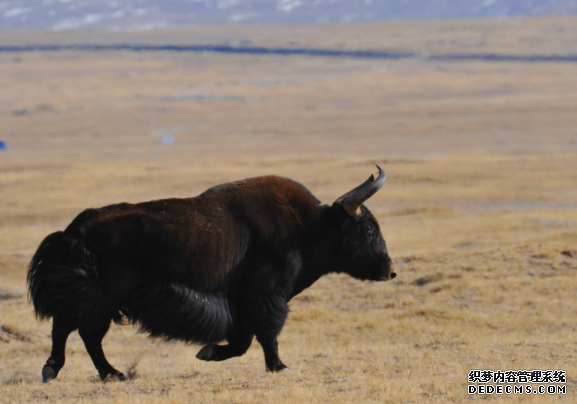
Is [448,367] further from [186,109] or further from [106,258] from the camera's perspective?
[186,109]

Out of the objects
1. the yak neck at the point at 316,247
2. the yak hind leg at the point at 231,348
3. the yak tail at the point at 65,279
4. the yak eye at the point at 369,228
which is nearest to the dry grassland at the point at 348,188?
the yak hind leg at the point at 231,348

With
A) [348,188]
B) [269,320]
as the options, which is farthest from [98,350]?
[348,188]

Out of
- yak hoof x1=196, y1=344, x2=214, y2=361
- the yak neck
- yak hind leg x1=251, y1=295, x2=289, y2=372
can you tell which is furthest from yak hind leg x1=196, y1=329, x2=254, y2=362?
the yak neck

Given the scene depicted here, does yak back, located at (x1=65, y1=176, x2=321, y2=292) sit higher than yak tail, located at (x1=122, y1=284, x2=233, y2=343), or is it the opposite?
yak back, located at (x1=65, y1=176, x2=321, y2=292)

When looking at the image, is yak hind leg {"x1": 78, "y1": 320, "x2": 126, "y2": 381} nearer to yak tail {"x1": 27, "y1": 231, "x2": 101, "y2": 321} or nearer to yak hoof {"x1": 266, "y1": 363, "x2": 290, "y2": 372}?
yak tail {"x1": 27, "y1": 231, "x2": 101, "y2": 321}

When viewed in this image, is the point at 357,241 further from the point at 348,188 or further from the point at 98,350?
the point at 348,188

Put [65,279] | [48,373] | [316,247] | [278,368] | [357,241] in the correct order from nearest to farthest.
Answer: [65,279] < [48,373] < [278,368] < [316,247] < [357,241]

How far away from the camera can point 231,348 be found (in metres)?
8.27

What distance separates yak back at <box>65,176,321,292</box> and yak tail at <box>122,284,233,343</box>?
9 centimetres

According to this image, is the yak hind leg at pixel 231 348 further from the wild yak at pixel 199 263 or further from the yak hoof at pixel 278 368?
the yak hoof at pixel 278 368

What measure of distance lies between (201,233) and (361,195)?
1595 millimetres

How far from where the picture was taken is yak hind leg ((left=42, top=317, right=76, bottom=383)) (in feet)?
25.5

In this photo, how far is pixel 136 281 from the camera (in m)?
7.72

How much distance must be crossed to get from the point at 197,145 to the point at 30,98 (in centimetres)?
3592
